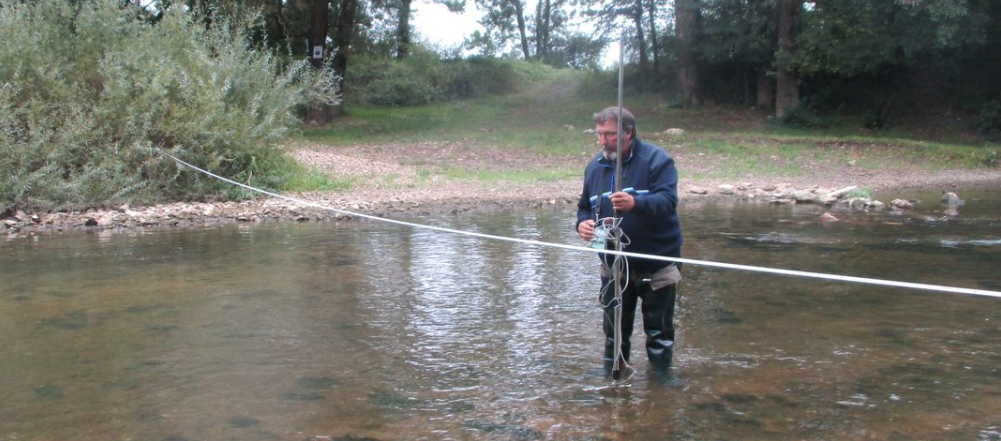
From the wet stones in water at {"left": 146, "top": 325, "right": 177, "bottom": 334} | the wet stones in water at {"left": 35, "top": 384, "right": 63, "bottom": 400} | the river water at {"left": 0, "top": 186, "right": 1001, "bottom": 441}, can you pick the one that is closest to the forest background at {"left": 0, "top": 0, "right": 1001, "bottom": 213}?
Answer: the river water at {"left": 0, "top": 186, "right": 1001, "bottom": 441}

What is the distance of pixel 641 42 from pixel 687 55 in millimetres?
2811

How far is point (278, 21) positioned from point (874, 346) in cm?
2367

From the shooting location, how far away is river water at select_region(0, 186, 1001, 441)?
4941 mm

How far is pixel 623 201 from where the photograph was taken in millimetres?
4977

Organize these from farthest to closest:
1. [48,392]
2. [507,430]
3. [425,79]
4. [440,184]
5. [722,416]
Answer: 1. [425,79]
2. [440,184]
3. [48,392]
4. [722,416]
5. [507,430]

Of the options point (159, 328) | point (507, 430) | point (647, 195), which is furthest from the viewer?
→ point (159, 328)

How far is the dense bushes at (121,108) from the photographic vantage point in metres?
14.3

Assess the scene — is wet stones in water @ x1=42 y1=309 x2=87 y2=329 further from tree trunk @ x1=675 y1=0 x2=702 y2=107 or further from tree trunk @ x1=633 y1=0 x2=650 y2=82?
tree trunk @ x1=633 y1=0 x2=650 y2=82

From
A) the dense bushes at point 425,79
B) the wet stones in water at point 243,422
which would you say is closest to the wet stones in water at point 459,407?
the wet stones in water at point 243,422

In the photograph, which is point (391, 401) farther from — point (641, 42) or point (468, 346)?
point (641, 42)

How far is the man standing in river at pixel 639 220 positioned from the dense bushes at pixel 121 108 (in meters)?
11.2

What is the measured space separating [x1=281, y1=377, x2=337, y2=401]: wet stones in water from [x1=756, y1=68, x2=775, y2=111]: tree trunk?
27.5m

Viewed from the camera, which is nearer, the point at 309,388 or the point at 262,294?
the point at 309,388

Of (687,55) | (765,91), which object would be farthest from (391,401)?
(765,91)
